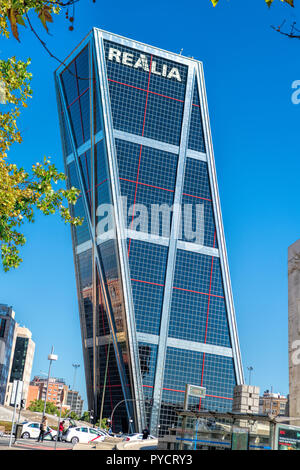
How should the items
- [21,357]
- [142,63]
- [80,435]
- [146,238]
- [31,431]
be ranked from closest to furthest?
1. [80,435]
2. [31,431]
3. [146,238]
4. [142,63]
5. [21,357]

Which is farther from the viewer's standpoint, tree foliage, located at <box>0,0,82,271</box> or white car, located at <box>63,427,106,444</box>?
white car, located at <box>63,427,106,444</box>

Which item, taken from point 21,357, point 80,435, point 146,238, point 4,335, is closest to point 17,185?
point 80,435

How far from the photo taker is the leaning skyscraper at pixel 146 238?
91.8m

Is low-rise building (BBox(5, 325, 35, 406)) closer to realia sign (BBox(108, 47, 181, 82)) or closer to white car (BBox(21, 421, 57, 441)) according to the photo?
realia sign (BBox(108, 47, 181, 82))

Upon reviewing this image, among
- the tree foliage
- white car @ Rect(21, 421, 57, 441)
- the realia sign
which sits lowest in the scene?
white car @ Rect(21, 421, 57, 441)

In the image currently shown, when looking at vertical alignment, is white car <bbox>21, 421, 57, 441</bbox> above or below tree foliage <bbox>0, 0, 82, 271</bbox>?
below

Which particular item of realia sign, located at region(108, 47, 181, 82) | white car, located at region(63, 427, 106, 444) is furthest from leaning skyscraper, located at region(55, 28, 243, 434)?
white car, located at region(63, 427, 106, 444)

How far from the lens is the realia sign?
101 m

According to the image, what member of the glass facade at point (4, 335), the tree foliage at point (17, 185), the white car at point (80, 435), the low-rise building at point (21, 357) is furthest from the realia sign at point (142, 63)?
the low-rise building at point (21, 357)

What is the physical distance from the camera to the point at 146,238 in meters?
94.2

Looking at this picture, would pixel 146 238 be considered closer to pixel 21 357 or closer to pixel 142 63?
pixel 142 63

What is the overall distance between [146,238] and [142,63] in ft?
109

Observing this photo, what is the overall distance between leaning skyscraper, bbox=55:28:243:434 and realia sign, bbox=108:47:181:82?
197 mm

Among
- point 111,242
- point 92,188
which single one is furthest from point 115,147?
point 111,242
